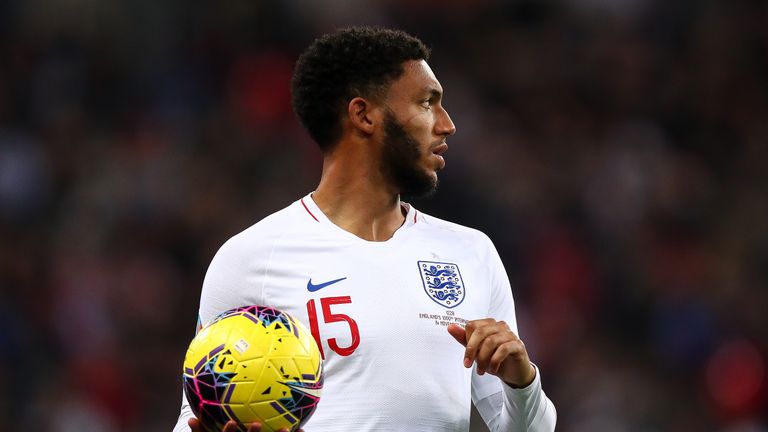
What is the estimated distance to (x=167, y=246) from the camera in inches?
462

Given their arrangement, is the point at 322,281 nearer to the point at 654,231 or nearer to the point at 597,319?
the point at 597,319

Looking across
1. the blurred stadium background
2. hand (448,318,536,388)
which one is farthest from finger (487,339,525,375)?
the blurred stadium background

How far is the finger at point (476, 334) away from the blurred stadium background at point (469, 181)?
670cm

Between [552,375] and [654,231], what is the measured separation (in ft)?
6.89

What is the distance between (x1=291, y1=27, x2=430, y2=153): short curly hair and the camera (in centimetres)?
498

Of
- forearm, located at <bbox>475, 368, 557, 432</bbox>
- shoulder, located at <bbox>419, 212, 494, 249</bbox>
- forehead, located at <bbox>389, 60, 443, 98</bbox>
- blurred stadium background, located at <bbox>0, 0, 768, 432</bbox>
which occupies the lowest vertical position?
blurred stadium background, located at <bbox>0, 0, 768, 432</bbox>

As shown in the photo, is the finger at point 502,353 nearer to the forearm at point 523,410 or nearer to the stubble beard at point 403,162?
the forearm at point 523,410

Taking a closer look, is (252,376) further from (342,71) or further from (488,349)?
(342,71)

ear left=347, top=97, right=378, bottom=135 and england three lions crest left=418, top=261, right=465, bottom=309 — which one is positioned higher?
ear left=347, top=97, right=378, bottom=135

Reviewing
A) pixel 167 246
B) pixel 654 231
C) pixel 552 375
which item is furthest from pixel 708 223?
pixel 167 246

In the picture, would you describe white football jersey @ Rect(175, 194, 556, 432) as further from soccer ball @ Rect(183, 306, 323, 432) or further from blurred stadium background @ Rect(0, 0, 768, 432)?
blurred stadium background @ Rect(0, 0, 768, 432)

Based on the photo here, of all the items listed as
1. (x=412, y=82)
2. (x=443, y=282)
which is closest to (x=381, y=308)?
(x=443, y=282)

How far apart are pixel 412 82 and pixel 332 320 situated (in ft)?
3.28

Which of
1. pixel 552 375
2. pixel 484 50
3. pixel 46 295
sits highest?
pixel 484 50
